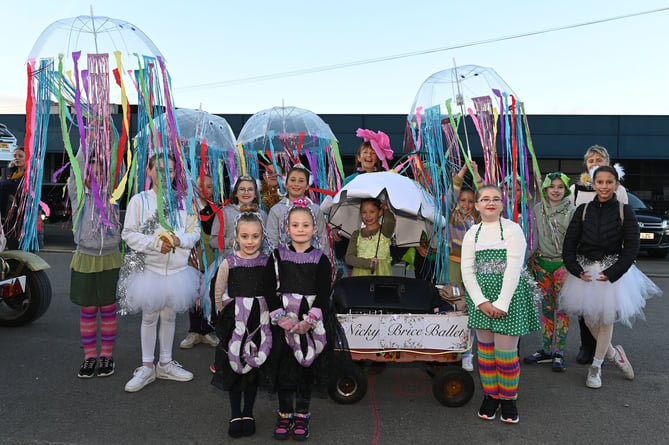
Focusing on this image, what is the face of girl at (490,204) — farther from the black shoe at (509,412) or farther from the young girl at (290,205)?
the young girl at (290,205)

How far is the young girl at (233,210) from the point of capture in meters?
4.40

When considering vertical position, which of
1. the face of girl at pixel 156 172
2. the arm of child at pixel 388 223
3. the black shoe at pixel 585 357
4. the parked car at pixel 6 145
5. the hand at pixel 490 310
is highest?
the parked car at pixel 6 145

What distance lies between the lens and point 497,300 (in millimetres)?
3297

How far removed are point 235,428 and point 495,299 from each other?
1.71 meters

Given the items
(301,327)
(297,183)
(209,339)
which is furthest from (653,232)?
(301,327)

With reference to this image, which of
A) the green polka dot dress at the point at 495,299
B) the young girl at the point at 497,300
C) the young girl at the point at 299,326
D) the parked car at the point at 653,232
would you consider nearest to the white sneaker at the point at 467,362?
the young girl at the point at 497,300

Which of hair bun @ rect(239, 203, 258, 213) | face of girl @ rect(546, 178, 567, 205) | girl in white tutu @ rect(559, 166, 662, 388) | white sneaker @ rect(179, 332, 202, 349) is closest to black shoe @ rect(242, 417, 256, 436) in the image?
hair bun @ rect(239, 203, 258, 213)

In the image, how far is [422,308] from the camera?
3582mm

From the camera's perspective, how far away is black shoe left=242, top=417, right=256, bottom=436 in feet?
10.2

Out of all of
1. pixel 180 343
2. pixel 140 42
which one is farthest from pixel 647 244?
pixel 140 42

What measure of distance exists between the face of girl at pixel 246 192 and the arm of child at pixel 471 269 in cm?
181

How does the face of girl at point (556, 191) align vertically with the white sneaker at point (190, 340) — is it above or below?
above

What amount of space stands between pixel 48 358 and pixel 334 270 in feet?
8.16

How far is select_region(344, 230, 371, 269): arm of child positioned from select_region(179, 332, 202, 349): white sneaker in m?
1.71
